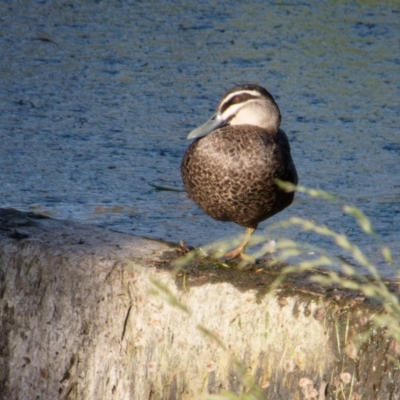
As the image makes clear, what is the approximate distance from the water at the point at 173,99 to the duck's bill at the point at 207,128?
59cm

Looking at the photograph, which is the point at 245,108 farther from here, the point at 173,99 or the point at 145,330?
the point at 173,99

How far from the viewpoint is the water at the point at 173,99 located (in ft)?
15.8

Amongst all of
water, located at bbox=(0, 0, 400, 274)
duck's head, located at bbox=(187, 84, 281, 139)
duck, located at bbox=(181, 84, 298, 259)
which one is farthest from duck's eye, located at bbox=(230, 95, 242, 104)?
water, located at bbox=(0, 0, 400, 274)

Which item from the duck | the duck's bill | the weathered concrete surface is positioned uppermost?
the duck's bill

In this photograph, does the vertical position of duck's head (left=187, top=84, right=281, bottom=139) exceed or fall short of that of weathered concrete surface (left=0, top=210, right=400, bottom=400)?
it exceeds it

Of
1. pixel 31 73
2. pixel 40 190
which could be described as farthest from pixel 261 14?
pixel 40 190

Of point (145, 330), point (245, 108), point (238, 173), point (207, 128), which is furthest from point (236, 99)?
point (145, 330)

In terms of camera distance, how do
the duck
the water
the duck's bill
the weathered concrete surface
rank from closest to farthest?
the weathered concrete surface
the duck
the duck's bill
the water

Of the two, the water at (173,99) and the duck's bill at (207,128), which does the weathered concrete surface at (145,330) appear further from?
the water at (173,99)

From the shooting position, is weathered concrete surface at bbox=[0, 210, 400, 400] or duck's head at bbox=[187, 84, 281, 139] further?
duck's head at bbox=[187, 84, 281, 139]

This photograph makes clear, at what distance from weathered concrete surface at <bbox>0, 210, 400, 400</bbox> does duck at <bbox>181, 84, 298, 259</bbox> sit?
0.31 metres

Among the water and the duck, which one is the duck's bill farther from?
the water

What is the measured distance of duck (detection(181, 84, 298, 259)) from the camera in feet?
12.3

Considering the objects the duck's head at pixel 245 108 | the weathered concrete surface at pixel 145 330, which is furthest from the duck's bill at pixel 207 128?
the weathered concrete surface at pixel 145 330
